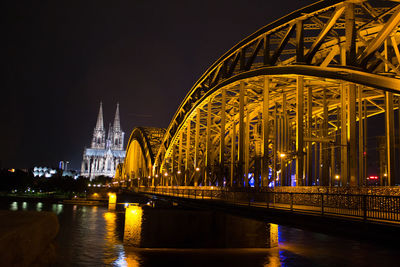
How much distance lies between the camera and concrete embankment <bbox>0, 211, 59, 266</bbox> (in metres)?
6.01

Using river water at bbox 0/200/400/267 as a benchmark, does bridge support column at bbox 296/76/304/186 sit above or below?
above

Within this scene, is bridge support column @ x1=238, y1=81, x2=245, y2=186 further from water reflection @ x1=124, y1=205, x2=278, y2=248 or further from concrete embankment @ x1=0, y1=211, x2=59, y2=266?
concrete embankment @ x1=0, y1=211, x2=59, y2=266

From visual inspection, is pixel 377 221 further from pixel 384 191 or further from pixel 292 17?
pixel 292 17

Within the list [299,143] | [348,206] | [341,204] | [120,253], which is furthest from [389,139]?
[120,253]

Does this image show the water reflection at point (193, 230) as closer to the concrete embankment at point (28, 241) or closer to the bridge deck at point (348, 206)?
Result: the bridge deck at point (348, 206)

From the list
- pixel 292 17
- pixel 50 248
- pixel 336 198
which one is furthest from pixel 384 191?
pixel 50 248

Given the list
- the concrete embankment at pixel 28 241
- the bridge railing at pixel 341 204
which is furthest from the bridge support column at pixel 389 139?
the concrete embankment at pixel 28 241

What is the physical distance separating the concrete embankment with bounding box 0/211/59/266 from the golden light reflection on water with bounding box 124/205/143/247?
22.8 metres

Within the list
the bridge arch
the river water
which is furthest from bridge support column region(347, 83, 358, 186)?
the bridge arch

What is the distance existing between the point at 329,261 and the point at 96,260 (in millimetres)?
15261

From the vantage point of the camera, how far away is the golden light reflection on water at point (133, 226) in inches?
1197

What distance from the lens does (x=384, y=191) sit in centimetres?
1720

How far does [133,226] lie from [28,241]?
25111 mm

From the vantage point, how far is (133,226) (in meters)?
31.2
